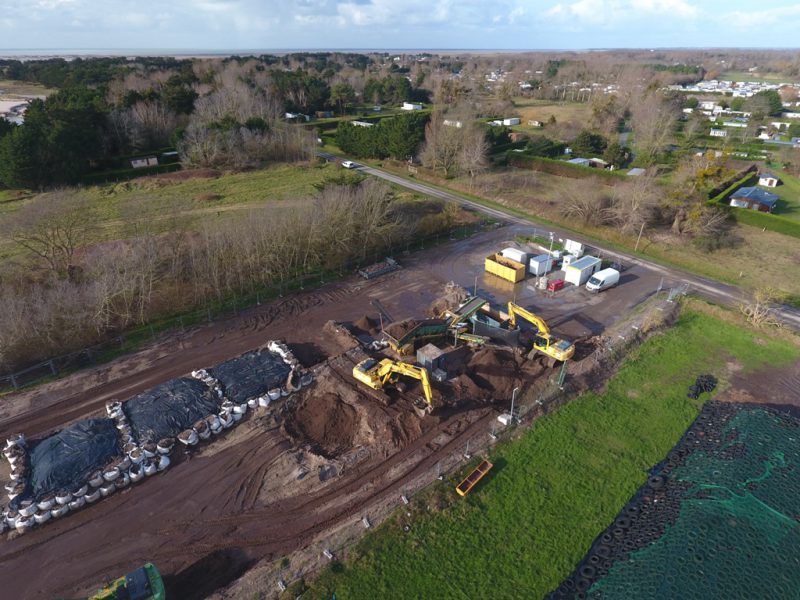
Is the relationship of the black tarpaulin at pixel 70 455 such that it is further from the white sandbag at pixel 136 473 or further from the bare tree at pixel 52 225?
the bare tree at pixel 52 225

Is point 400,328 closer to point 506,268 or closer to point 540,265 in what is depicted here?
point 506,268

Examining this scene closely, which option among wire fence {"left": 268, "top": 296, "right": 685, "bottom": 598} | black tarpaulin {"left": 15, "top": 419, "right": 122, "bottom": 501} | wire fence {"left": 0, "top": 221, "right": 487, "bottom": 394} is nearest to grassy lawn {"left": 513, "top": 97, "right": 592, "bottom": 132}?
wire fence {"left": 0, "top": 221, "right": 487, "bottom": 394}

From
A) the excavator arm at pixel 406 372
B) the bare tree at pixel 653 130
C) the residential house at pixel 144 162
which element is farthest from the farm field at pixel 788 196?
the residential house at pixel 144 162

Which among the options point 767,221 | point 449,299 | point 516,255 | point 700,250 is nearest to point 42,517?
point 449,299

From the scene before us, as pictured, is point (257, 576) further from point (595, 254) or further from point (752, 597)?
point (595, 254)

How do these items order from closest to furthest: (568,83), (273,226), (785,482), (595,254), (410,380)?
(785,482), (410,380), (273,226), (595,254), (568,83)

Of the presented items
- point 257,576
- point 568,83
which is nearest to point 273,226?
point 257,576

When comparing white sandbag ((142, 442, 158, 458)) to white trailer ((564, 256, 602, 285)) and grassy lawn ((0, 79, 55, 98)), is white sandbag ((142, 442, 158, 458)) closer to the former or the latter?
white trailer ((564, 256, 602, 285))
